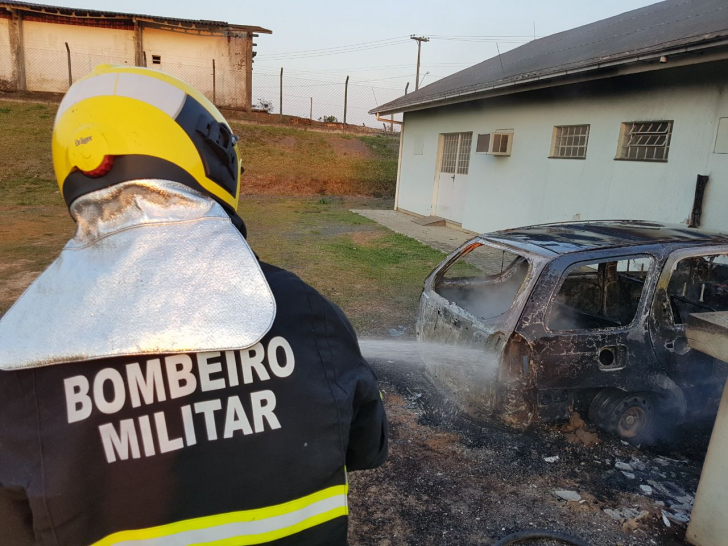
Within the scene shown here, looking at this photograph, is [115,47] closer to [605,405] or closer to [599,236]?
[599,236]

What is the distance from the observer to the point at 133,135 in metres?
1.23

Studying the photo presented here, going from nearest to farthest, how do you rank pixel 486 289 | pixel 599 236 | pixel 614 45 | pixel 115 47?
pixel 599 236 → pixel 486 289 → pixel 614 45 → pixel 115 47

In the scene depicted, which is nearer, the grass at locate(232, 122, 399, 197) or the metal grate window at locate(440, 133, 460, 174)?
the metal grate window at locate(440, 133, 460, 174)

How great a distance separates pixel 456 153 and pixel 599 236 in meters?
11.3

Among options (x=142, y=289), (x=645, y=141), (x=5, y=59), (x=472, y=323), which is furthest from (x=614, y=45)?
(x=5, y=59)

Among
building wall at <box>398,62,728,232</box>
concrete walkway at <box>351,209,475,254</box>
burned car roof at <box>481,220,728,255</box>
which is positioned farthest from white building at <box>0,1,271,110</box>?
burned car roof at <box>481,220,728,255</box>

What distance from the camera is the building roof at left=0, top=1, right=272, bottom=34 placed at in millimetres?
25031

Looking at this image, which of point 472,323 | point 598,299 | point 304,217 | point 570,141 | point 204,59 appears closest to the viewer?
point 472,323

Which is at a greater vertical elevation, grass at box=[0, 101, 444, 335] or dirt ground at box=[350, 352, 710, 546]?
grass at box=[0, 101, 444, 335]

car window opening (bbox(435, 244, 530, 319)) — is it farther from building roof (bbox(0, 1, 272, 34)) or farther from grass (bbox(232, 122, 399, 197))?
building roof (bbox(0, 1, 272, 34))

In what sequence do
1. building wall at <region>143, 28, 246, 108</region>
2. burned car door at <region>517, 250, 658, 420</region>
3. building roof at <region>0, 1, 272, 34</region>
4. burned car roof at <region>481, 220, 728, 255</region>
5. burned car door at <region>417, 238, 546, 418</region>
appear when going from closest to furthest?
1. burned car door at <region>517, 250, 658, 420</region>
2. burned car door at <region>417, 238, 546, 418</region>
3. burned car roof at <region>481, 220, 728, 255</region>
4. building roof at <region>0, 1, 272, 34</region>
5. building wall at <region>143, 28, 246, 108</region>

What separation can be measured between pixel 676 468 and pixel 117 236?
4026 millimetres

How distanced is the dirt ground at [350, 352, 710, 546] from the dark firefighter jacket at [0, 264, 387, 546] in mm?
2053

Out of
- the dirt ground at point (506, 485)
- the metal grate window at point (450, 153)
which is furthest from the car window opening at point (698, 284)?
the metal grate window at point (450, 153)
